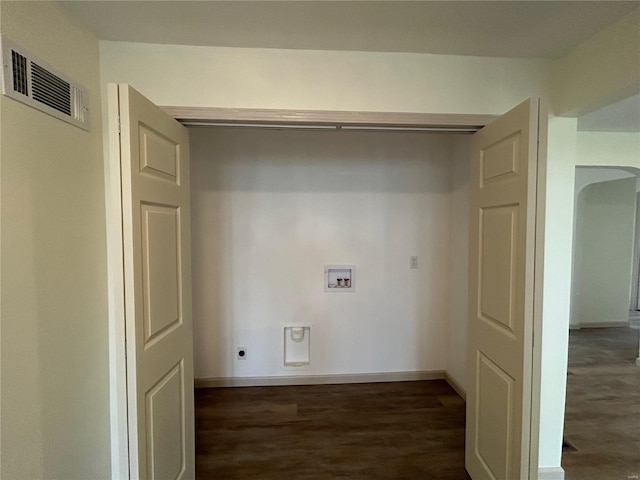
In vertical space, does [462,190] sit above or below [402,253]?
above

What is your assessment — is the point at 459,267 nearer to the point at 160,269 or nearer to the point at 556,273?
the point at 556,273

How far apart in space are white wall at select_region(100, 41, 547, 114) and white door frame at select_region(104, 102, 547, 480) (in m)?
0.04

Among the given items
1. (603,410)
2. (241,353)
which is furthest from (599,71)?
(241,353)

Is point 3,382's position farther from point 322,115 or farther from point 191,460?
point 322,115

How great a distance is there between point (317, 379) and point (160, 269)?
2.15 meters

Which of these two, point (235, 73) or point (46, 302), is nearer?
point (46, 302)

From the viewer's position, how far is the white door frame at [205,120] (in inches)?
47.6

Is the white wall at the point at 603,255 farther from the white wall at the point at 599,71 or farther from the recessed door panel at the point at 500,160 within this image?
the recessed door panel at the point at 500,160

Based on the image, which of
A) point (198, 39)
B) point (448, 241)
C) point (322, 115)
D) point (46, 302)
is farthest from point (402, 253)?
point (46, 302)

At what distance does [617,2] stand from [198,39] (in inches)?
68.0

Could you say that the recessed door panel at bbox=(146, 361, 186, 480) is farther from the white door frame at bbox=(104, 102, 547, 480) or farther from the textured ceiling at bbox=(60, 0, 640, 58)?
the textured ceiling at bbox=(60, 0, 640, 58)

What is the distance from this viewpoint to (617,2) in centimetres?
128

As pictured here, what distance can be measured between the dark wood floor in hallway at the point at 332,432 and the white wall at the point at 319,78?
2.12m

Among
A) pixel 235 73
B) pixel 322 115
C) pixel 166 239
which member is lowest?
pixel 166 239
